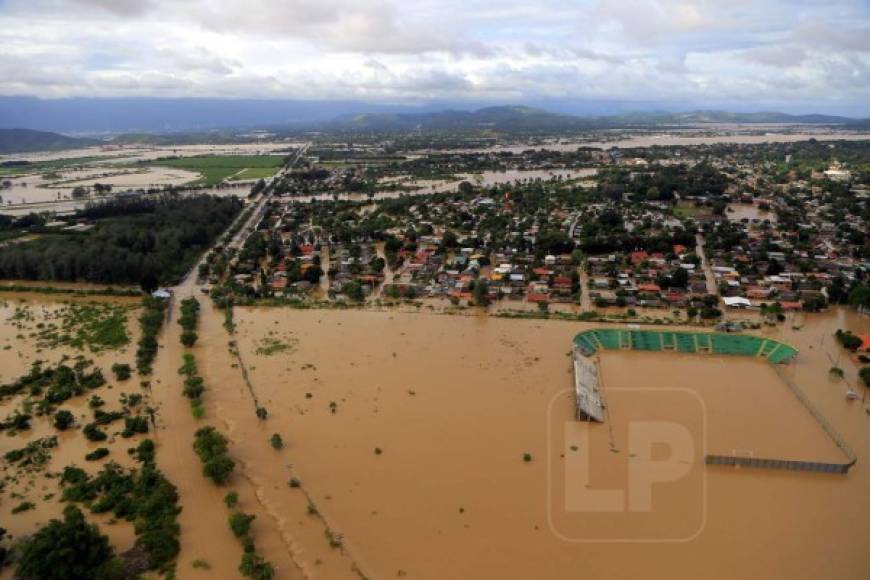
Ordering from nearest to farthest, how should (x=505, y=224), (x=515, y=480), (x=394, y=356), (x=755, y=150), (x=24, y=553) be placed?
(x=24, y=553) → (x=515, y=480) → (x=394, y=356) → (x=505, y=224) → (x=755, y=150)

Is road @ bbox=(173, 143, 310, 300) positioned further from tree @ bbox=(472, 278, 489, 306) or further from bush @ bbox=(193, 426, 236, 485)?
bush @ bbox=(193, 426, 236, 485)

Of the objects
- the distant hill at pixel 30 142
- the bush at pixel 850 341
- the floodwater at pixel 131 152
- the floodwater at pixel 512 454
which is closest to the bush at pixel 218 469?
the floodwater at pixel 512 454

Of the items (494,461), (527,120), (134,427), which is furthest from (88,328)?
(527,120)

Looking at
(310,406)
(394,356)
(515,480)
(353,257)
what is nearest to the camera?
(515,480)

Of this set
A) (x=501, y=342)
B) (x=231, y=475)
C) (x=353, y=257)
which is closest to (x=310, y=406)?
(x=231, y=475)

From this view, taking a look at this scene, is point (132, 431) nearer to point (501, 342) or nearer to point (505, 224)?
point (501, 342)

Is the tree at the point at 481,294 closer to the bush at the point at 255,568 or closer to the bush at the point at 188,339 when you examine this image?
the bush at the point at 188,339

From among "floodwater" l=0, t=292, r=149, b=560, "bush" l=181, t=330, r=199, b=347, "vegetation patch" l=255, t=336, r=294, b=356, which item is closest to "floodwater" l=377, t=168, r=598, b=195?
"vegetation patch" l=255, t=336, r=294, b=356
